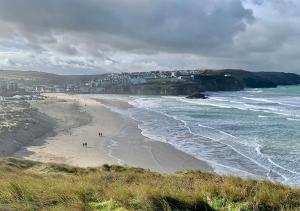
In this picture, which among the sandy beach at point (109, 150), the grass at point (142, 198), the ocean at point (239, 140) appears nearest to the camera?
the grass at point (142, 198)

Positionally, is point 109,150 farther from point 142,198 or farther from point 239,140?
point 142,198

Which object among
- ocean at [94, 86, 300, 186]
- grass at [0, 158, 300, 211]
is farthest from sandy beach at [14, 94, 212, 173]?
grass at [0, 158, 300, 211]

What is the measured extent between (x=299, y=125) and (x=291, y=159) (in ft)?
60.4

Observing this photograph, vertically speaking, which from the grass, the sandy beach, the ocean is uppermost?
the grass

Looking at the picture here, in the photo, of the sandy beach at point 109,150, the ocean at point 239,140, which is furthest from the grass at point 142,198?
the sandy beach at point 109,150

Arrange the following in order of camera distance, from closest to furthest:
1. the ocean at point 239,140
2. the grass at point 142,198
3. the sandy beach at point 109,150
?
the grass at point 142,198 → the ocean at point 239,140 → the sandy beach at point 109,150

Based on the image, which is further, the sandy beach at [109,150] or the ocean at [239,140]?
the sandy beach at [109,150]

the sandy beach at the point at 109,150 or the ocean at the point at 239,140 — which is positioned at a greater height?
the ocean at the point at 239,140

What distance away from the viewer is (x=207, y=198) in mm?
7691

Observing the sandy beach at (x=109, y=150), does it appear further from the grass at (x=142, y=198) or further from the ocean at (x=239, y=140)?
the grass at (x=142, y=198)

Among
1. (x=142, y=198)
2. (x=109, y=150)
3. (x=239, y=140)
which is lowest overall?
(x=109, y=150)

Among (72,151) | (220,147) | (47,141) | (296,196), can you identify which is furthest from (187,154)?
(296,196)

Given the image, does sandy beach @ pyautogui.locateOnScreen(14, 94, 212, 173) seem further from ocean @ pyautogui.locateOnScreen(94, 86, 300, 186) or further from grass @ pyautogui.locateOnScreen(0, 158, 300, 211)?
grass @ pyautogui.locateOnScreen(0, 158, 300, 211)

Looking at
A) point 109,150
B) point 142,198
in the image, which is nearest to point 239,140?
point 109,150
